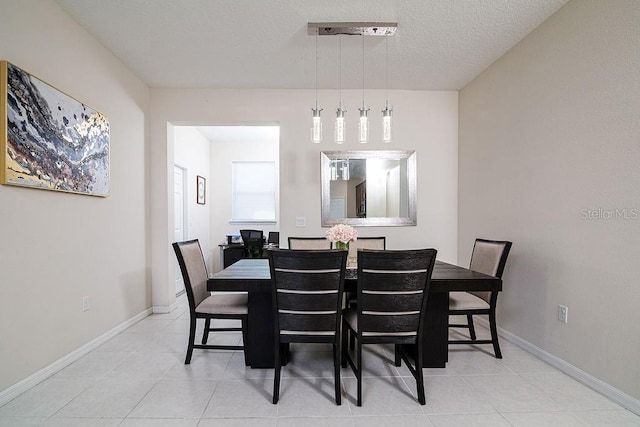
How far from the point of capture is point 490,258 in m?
2.51

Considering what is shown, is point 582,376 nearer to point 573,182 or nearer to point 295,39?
point 573,182

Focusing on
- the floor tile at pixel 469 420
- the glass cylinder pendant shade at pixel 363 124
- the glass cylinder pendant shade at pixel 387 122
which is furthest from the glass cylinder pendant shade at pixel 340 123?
the floor tile at pixel 469 420

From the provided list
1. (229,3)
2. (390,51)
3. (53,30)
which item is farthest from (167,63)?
(390,51)

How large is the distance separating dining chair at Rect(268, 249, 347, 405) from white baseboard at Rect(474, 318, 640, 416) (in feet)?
5.52

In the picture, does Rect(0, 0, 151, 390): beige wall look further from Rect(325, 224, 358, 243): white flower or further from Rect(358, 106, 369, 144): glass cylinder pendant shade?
Rect(358, 106, 369, 144): glass cylinder pendant shade

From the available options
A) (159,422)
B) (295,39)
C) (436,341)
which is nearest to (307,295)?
(159,422)

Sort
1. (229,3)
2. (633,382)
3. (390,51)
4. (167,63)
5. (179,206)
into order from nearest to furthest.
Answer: (633,382)
(229,3)
(390,51)
(167,63)
(179,206)

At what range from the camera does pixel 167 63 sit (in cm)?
293

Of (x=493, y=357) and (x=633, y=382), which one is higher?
(x=633, y=382)

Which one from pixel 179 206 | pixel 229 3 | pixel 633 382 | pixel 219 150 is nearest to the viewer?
pixel 633 382

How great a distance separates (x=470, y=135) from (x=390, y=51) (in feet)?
4.51

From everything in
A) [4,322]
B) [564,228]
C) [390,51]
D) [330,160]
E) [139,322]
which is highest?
[390,51]

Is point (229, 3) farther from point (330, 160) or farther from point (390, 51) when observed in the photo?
point (330, 160)

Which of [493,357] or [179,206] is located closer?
[493,357]
